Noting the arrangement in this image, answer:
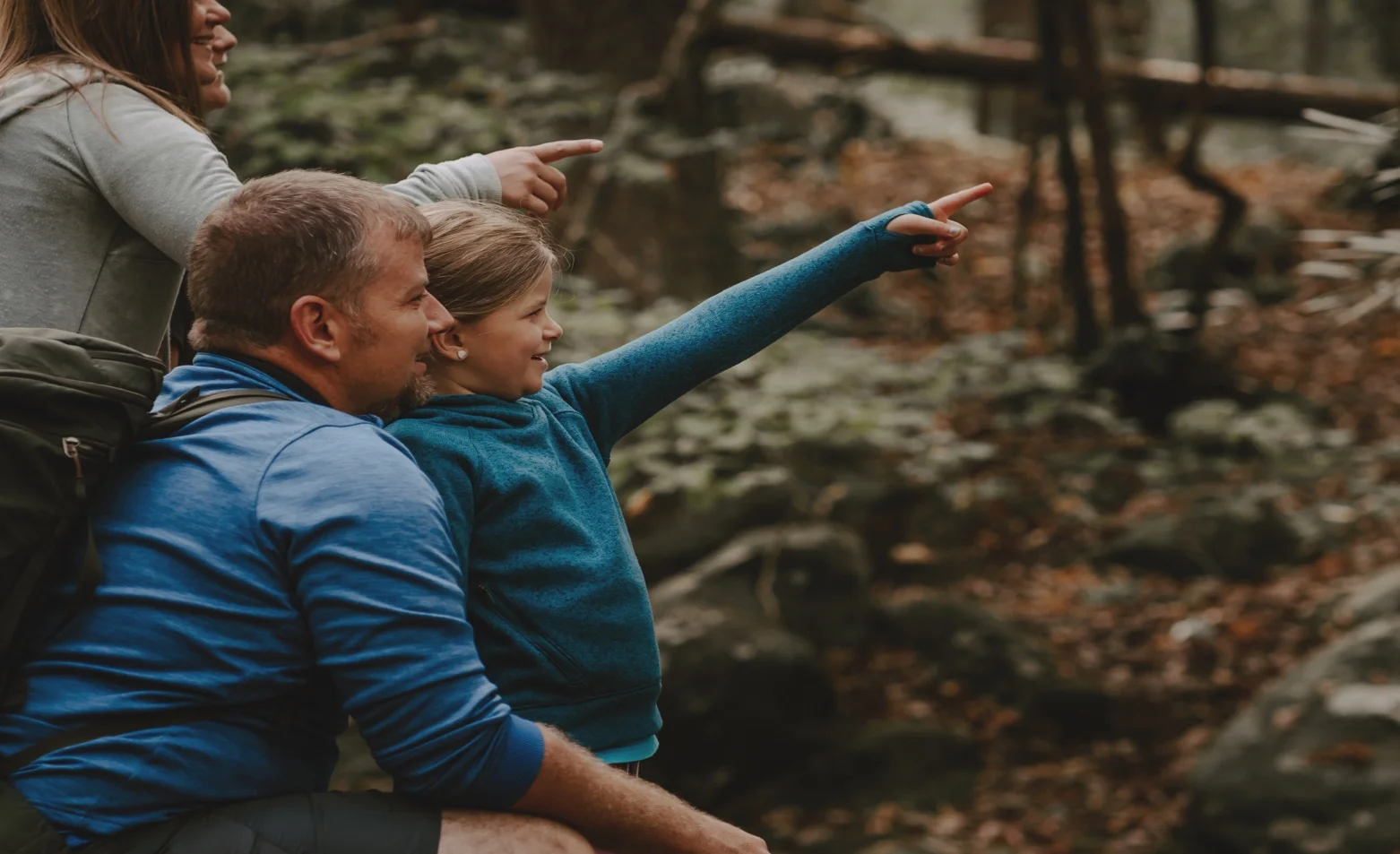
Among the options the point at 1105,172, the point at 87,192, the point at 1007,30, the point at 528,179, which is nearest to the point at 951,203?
the point at 528,179

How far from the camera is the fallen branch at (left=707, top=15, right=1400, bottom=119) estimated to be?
9.72m

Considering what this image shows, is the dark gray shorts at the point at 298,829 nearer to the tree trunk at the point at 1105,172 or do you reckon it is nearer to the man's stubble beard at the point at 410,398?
the man's stubble beard at the point at 410,398

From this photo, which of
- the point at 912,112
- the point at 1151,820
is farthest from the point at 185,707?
the point at 912,112

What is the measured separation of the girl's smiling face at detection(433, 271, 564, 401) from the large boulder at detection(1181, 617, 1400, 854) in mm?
4130

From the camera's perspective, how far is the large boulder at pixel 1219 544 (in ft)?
26.8

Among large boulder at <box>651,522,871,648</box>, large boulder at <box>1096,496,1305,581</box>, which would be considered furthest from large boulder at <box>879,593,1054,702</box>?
large boulder at <box>1096,496,1305,581</box>

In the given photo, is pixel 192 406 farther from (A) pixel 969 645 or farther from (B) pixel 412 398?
(A) pixel 969 645

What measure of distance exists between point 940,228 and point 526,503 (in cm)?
83

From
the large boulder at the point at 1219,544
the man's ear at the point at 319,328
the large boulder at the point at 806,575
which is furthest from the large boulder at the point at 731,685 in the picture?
the man's ear at the point at 319,328

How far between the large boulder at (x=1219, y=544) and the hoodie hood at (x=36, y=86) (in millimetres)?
7383

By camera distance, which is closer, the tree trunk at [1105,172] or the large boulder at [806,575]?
the large boulder at [806,575]

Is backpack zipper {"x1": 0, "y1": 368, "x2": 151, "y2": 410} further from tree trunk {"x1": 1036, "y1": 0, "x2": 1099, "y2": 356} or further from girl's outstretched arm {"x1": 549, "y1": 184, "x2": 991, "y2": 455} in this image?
tree trunk {"x1": 1036, "y1": 0, "x2": 1099, "y2": 356}

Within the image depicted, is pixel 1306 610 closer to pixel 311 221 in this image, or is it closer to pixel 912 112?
pixel 311 221

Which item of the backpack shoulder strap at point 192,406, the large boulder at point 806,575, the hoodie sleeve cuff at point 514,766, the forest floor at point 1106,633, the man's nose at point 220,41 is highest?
the man's nose at point 220,41
